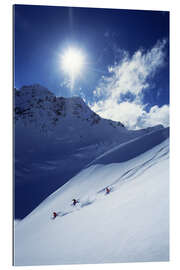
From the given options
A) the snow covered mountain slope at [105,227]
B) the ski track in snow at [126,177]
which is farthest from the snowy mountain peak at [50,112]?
the snow covered mountain slope at [105,227]

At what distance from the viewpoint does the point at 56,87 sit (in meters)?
2.56

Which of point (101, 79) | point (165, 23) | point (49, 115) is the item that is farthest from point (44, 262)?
point (165, 23)

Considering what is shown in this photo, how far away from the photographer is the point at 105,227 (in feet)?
7.21

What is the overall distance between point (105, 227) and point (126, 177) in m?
0.72

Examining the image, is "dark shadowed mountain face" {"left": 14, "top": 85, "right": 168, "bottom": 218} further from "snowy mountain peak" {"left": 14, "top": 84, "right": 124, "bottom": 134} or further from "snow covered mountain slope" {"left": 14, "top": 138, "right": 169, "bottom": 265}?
"snow covered mountain slope" {"left": 14, "top": 138, "right": 169, "bottom": 265}

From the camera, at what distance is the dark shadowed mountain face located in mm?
2469

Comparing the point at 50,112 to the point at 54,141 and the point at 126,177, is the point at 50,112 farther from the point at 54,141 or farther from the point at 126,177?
the point at 126,177

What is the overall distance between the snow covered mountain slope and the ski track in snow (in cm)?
1

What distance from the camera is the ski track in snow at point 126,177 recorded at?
246 cm

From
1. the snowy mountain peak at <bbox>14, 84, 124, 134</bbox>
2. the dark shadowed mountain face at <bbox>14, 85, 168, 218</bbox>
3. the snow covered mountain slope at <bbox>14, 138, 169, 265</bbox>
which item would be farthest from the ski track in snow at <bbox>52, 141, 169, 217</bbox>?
the snowy mountain peak at <bbox>14, 84, 124, 134</bbox>

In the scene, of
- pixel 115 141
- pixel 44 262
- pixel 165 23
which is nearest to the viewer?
pixel 44 262

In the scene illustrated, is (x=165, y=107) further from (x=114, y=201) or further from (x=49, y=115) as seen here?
(x=49, y=115)

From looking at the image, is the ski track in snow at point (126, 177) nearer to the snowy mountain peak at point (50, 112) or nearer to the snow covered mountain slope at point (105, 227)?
the snow covered mountain slope at point (105, 227)

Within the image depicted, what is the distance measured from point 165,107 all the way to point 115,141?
2.85ft
